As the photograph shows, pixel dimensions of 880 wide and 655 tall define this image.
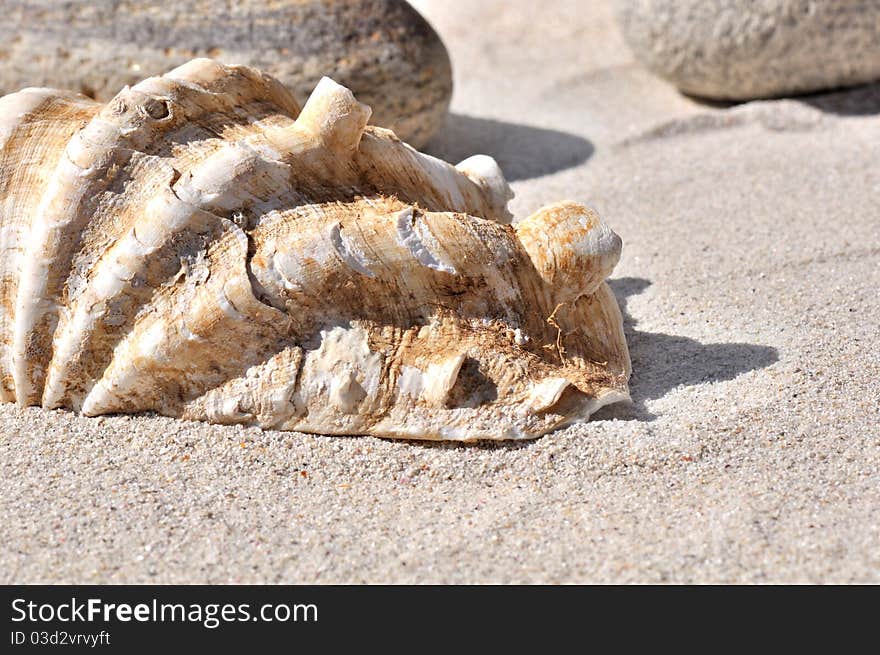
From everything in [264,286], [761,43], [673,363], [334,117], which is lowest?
[673,363]

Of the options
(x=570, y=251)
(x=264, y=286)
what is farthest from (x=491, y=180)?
(x=264, y=286)

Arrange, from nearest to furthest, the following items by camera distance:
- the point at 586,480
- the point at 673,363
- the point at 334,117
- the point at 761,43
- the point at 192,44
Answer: the point at 586,480
the point at 334,117
the point at 673,363
the point at 192,44
the point at 761,43

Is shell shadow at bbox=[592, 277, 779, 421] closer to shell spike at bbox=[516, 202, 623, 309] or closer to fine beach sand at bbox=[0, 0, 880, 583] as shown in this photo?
fine beach sand at bbox=[0, 0, 880, 583]

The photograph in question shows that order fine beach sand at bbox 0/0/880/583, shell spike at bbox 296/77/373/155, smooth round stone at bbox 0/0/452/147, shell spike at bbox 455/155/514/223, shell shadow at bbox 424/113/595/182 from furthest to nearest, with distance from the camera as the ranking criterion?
shell shadow at bbox 424/113/595/182, smooth round stone at bbox 0/0/452/147, shell spike at bbox 455/155/514/223, shell spike at bbox 296/77/373/155, fine beach sand at bbox 0/0/880/583

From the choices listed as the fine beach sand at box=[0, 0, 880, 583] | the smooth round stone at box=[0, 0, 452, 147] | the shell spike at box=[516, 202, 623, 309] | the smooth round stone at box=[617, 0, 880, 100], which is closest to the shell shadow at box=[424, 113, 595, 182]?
the smooth round stone at box=[0, 0, 452, 147]

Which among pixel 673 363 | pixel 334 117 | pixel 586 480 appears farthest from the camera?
pixel 673 363

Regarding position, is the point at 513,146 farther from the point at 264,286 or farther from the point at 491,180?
the point at 264,286
